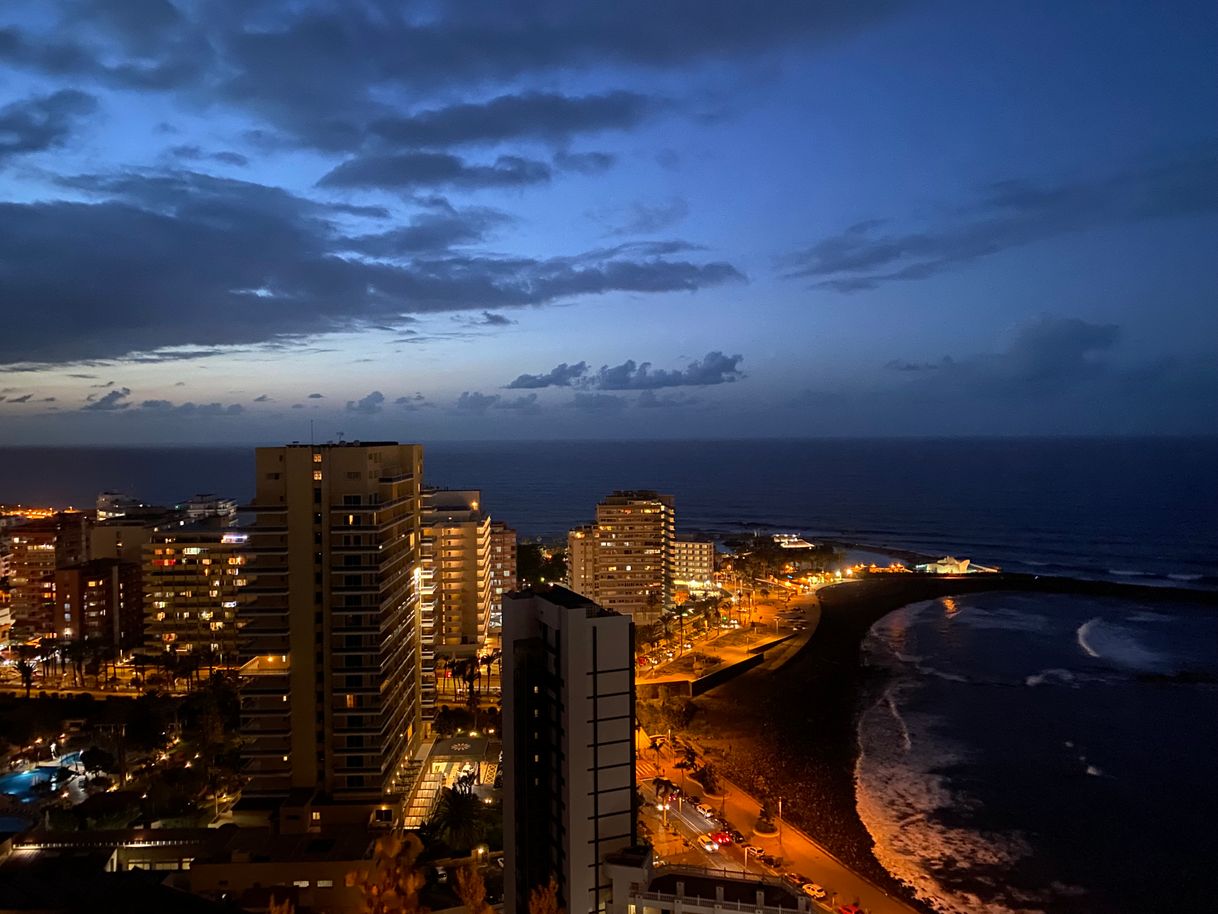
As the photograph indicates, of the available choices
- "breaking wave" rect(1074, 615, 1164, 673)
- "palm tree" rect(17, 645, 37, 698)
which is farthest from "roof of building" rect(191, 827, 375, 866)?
"breaking wave" rect(1074, 615, 1164, 673)

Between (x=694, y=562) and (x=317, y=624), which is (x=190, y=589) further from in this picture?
(x=694, y=562)

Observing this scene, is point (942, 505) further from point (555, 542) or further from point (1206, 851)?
point (1206, 851)

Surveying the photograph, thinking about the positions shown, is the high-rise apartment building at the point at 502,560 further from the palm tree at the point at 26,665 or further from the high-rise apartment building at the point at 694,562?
the palm tree at the point at 26,665

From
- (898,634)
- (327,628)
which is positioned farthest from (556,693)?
(898,634)

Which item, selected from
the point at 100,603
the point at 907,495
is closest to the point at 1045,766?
the point at 100,603

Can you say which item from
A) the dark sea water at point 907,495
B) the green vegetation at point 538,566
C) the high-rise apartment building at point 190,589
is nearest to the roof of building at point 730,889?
the high-rise apartment building at point 190,589

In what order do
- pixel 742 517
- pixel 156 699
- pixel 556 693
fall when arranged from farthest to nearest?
pixel 742 517 < pixel 156 699 < pixel 556 693
